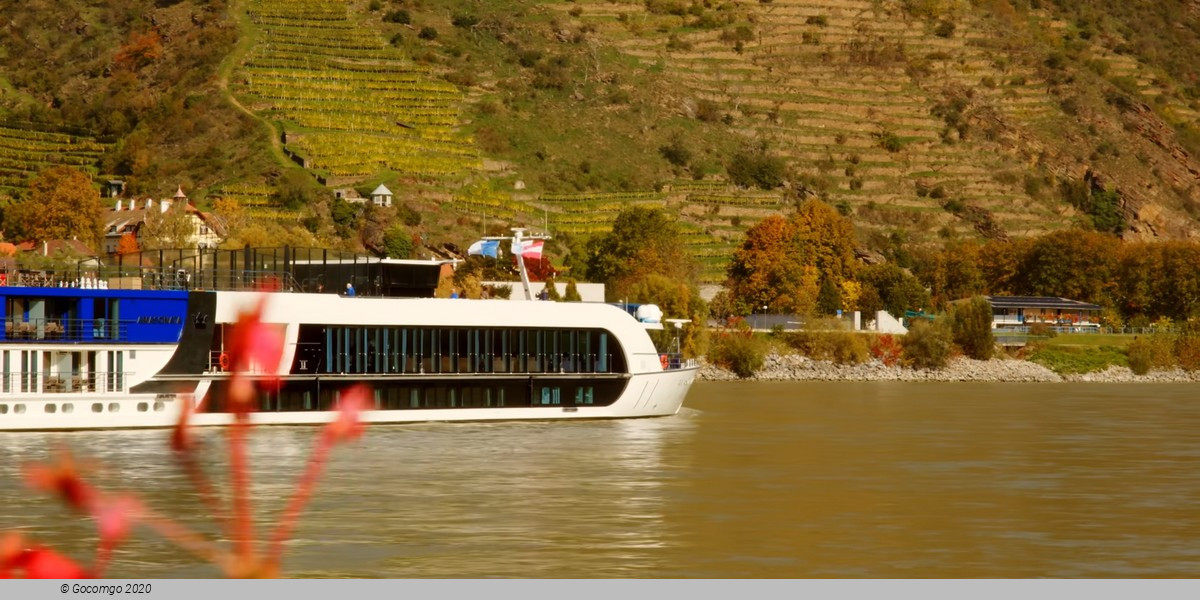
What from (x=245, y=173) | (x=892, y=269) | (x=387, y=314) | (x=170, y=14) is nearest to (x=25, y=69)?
(x=170, y=14)

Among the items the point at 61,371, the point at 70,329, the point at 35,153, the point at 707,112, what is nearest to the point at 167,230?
the point at 35,153

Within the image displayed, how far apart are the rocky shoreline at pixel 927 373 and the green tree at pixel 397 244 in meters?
25.0

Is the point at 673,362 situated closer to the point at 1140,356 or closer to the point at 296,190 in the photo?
the point at 1140,356

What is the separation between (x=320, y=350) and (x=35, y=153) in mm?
108642

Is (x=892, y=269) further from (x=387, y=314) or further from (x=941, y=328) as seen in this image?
(x=387, y=314)

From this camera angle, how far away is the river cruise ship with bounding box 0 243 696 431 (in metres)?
42.3

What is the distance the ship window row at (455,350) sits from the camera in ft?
149

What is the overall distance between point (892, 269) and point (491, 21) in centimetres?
7744

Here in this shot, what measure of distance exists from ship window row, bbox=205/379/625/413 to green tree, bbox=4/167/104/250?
7461 cm

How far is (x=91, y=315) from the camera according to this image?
43344 millimetres

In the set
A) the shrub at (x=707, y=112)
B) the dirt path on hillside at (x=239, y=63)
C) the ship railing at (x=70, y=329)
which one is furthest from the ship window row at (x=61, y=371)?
the shrub at (x=707, y=112)

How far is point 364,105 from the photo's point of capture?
147375 millimetres

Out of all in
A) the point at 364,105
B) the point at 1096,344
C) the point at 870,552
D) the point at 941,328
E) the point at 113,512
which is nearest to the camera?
the point at 113,512

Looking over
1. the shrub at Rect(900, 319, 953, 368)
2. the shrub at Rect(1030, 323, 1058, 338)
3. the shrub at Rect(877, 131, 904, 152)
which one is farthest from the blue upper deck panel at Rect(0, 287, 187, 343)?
the shrub at Rect(877, 131, 904, 152)
